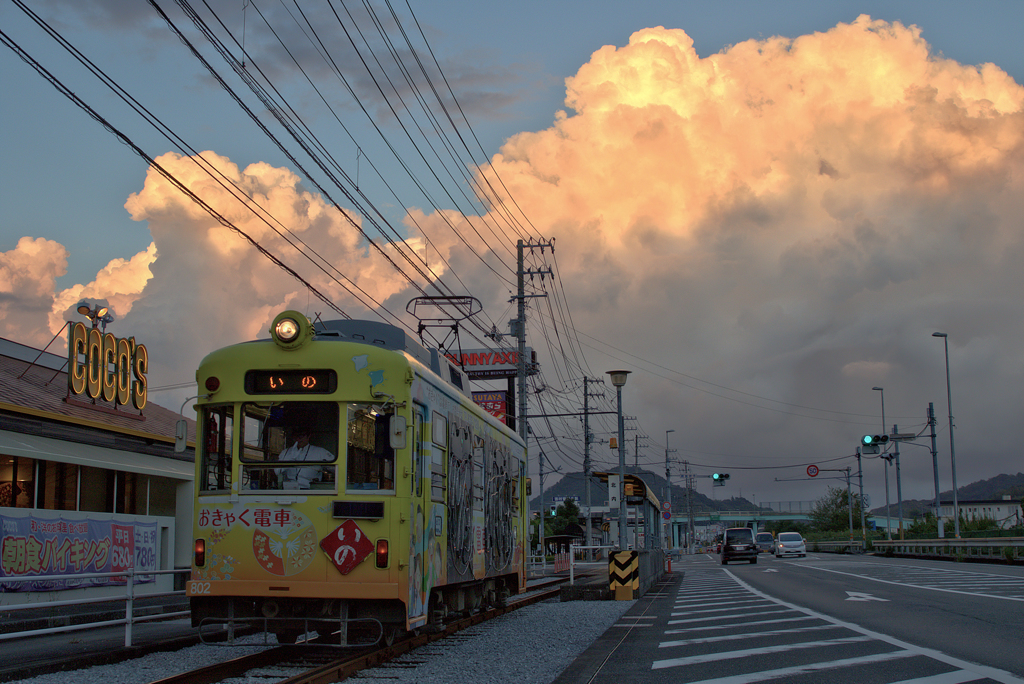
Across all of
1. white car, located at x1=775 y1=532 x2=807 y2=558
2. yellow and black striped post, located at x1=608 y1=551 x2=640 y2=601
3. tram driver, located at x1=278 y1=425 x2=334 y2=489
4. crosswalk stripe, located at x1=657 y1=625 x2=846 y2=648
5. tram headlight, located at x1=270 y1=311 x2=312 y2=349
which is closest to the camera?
tram driver, located at x1=278 y1=425 x2=334 y2=489

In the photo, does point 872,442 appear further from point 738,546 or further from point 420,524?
point 420,524

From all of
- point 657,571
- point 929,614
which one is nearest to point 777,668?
point 929,614

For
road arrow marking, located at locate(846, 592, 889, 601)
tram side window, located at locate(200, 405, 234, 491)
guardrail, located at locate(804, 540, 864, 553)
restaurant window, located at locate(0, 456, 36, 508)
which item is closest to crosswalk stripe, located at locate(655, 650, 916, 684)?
tram side window, located at locate(200, 405, 234, 491)

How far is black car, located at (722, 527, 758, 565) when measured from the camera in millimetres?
43531

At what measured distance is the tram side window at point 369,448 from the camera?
9.34 metres

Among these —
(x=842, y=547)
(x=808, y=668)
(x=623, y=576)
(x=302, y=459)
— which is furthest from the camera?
(x=842, y=547)

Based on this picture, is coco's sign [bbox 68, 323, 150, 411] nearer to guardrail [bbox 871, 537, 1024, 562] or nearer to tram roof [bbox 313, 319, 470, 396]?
tram roof [bbox 313, 319, 470, 396]

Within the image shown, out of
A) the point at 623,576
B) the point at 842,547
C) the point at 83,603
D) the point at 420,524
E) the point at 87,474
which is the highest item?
the point at 87,474

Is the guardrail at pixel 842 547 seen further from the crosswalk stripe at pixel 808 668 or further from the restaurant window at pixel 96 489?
the crosswalk stripe at pixel 808 668

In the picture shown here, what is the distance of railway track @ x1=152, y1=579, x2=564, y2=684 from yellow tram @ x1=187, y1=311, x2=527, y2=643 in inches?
13.5

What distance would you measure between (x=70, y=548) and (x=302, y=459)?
11.3 m

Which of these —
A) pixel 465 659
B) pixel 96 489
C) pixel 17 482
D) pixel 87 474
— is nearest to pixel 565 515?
pixel 96 489

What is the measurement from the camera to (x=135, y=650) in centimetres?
1059

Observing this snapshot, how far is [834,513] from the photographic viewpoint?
4628 inches
